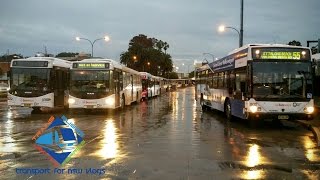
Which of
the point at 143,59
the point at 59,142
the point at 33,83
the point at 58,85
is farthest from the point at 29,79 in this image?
the point at 143,59

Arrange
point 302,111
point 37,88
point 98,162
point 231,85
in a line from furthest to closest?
point 37,88 → point 231,85 → point 302,111 → point 98,162

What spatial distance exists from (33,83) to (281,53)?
48.1 ft

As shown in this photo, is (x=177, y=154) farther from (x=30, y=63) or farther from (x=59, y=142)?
(x=30, y=63)

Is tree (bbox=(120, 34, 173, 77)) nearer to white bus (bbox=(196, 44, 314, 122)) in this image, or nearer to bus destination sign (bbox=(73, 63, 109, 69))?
bus destination sign (bbox=(73, 63, 109, 69))

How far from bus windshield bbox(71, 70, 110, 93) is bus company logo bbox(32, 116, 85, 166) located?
29.2 feet

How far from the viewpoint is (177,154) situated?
1152cm

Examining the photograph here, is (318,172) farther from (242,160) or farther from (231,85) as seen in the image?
(231,85)

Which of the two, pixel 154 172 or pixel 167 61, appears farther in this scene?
pixel 167 61

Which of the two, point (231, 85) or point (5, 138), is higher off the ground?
point (231, 85)

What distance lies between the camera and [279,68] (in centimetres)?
1791

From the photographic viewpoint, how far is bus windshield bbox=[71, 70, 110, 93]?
86.5ft

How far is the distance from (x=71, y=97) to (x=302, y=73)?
13657mm

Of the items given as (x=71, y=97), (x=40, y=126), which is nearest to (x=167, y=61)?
(x=71, y=97)

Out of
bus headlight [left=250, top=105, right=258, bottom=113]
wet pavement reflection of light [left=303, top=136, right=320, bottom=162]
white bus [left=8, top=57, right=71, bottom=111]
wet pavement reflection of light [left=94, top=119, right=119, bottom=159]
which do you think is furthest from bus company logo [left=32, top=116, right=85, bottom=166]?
white bus [left=8, top=57, right=71, bottom=111]
